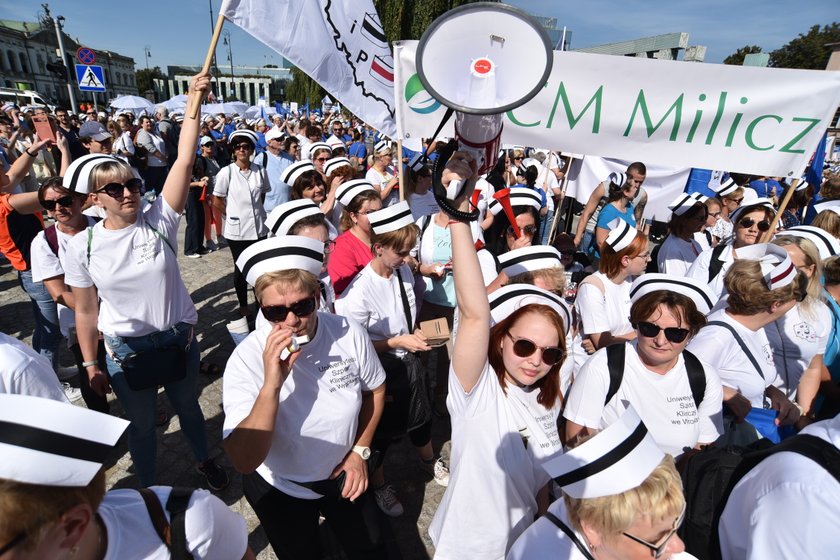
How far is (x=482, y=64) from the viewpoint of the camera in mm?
1624

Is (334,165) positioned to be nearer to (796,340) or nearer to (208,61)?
(208,61)

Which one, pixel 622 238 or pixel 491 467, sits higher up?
pixel 622 238

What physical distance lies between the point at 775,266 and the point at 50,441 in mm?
3225

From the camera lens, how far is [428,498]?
3.32 metres

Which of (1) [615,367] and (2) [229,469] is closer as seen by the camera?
(1) [615,367]

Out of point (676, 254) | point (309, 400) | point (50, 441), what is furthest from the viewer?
point (676, 254)

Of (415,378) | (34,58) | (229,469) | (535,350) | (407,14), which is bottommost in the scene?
(229,469)

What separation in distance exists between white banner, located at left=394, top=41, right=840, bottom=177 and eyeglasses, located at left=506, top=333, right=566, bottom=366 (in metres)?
2.35

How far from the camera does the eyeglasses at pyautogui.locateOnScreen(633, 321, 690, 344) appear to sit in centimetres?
220

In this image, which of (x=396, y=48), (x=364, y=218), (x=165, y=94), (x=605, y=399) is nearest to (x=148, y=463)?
(x=364, y=218)

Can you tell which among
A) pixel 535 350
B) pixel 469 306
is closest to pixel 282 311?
pixel 469 306

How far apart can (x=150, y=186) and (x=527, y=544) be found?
12379 millimetres

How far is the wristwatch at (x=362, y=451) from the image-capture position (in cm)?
220

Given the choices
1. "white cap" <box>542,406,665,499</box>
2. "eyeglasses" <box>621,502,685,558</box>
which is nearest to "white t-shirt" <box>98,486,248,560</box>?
"white cap" <box>542,406,665,499</box>
